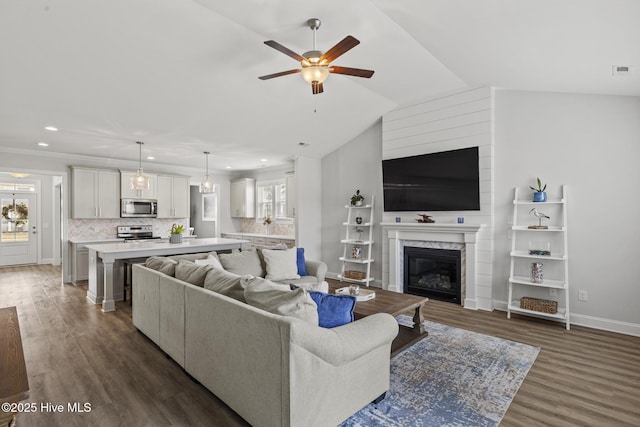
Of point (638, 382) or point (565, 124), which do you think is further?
point (565, 124)

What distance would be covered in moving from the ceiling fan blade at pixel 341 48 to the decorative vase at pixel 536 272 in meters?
3.59

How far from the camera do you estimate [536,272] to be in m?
4.16

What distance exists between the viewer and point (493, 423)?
2133mm

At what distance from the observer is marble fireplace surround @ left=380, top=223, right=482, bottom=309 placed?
4730mm

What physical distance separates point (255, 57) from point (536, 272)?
4.33 m

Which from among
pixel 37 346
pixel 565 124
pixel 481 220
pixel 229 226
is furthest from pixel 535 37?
pixel 229 226

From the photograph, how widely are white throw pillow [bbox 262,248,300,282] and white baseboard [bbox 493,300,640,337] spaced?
355 centimetres

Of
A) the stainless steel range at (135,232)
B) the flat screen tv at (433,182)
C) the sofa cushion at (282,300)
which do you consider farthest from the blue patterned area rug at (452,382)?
the stainless steel range at (135,232)

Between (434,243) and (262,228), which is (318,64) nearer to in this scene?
(434,243)

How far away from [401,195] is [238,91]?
3039mm

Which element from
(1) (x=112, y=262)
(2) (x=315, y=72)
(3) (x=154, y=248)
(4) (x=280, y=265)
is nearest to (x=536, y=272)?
(4) (x=280, y=265)

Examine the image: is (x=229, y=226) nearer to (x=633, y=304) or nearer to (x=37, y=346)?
(x=37, y=346)

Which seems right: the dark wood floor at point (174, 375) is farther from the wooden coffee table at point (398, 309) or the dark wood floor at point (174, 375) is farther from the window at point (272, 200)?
the window at point (272, 200)

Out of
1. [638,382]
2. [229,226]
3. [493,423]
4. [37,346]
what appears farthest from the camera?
[229,226]
